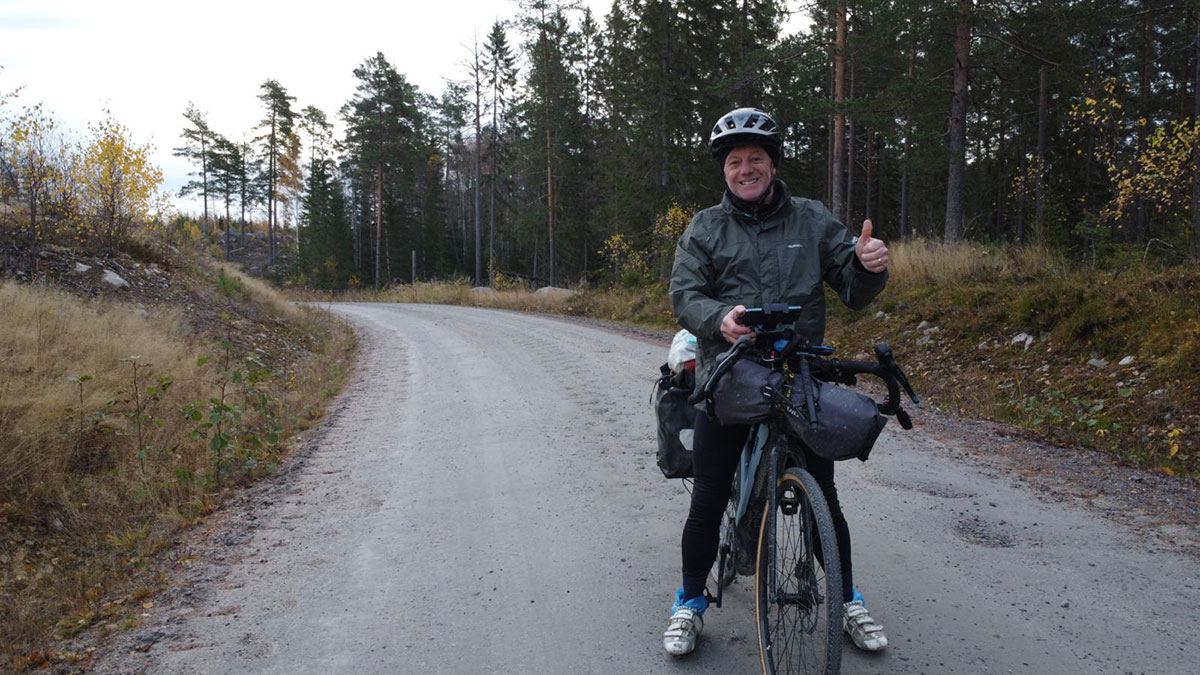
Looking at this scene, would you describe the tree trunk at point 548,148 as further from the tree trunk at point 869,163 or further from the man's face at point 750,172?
the man's face at point 750,172

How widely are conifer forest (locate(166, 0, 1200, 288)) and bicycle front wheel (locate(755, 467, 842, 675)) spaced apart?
846 cm

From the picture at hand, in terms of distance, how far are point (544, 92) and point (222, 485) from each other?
31119 mm

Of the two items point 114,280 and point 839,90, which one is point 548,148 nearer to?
point 839,90

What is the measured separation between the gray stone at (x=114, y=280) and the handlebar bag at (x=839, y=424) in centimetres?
1201

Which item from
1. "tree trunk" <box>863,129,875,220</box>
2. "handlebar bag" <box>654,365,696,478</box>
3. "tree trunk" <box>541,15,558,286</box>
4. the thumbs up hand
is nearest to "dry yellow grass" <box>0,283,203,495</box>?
"handlebar bag" <box>654,365,696,478</box>

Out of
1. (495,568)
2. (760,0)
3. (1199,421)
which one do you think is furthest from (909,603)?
(760,0)

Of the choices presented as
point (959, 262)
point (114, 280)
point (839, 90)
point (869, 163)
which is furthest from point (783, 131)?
point (869, 163)

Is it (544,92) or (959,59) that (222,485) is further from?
(544,92)

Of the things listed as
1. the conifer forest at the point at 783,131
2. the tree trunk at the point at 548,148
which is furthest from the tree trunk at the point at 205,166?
the tree trunk at the point at 548,148

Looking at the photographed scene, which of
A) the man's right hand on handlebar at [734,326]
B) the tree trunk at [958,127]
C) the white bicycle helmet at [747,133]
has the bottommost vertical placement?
the man's right hand on handlebar at [734,326]

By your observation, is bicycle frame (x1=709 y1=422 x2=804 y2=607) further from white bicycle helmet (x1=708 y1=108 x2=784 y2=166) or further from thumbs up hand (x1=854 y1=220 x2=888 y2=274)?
white bicycle helmet (x1=708 y1=108 x2=784 y2=166)

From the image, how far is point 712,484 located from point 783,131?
1400cm

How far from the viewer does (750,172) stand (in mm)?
2570

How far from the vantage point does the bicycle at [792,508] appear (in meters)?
2.12
